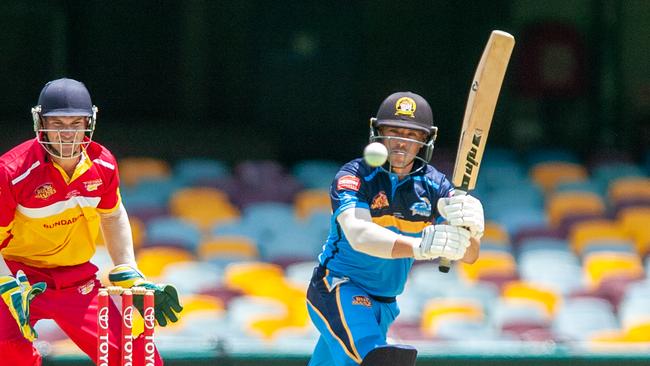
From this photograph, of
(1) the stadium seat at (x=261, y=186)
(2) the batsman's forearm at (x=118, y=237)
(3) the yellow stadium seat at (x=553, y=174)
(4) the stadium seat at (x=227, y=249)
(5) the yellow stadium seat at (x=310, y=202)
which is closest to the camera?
(2) the batsman's forearm at (x=118, y=237)

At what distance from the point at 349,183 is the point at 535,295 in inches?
153

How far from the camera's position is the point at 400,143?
6102 mm

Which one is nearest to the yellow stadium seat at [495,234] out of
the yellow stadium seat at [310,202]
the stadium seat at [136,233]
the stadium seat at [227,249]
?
the yellow stadium seat at [310,202]

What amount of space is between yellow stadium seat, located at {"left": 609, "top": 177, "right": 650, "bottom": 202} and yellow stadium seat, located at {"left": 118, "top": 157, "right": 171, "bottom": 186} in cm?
355

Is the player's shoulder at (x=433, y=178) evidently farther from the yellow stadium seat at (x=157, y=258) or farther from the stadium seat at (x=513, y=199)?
the stadium seat at (x=513, y=199)

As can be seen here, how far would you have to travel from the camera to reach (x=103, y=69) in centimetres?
1169

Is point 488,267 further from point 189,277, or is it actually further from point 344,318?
point 344,318

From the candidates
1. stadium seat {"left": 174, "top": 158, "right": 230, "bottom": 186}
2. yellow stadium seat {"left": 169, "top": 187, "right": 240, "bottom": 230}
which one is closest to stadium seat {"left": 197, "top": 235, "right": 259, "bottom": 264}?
yellow stadium seat {"left": 169, "top": 187, "right": 240, "bottom": 230}

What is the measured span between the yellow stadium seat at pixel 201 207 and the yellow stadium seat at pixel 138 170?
305 millimetres

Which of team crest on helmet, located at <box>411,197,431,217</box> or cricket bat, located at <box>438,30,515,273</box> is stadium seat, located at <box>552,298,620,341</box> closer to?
team crest on helmet, located at <box>411,197,431,217</box>

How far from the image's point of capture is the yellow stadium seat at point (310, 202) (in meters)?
11.2

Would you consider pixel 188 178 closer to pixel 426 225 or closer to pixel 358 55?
pixel 358 55

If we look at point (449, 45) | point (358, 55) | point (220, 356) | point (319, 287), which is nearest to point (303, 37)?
point (358, 55)

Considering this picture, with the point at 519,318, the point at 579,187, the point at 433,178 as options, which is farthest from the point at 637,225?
the point at 433,178
